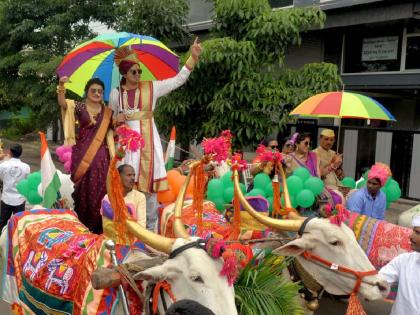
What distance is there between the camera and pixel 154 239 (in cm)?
248

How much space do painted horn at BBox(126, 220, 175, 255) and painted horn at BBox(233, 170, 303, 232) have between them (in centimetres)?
93

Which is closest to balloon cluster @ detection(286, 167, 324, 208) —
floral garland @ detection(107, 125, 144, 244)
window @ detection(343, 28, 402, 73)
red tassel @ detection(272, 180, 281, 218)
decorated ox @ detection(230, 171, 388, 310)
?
red tassel @ detection(272, 180, 281, 218)

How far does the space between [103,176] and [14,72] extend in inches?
487

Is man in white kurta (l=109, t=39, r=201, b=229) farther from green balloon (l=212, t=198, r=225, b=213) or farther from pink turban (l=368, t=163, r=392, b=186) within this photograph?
pink turban (l=368, t=163, r=392, b=186)

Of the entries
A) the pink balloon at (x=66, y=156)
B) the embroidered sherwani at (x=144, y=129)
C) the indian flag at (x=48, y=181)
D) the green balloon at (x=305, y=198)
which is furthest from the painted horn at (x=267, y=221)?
the pink balloon at (x=66, y=156)

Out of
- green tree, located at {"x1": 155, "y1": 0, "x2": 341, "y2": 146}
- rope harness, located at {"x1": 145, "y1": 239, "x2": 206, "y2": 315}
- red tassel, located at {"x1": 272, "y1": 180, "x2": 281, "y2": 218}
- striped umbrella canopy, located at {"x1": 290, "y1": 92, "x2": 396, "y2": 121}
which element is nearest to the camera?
rope harness, located at {"x1": 145, "y1": 239, "x2": 206, "y2": 315}

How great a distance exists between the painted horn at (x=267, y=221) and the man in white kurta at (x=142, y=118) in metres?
1.28

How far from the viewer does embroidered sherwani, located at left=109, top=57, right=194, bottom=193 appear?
14.4 ft

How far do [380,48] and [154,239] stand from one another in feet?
31.1

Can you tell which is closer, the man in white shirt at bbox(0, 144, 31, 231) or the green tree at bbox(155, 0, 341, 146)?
the man in white shirt at bbox(0, 144, 31, 231)

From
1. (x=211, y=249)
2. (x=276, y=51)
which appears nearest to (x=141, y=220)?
(x=211, y=249)

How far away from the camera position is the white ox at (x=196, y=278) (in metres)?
2.21

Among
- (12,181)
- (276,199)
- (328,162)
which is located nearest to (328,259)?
(276,199)

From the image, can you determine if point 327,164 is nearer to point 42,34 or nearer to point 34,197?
point 34,197
